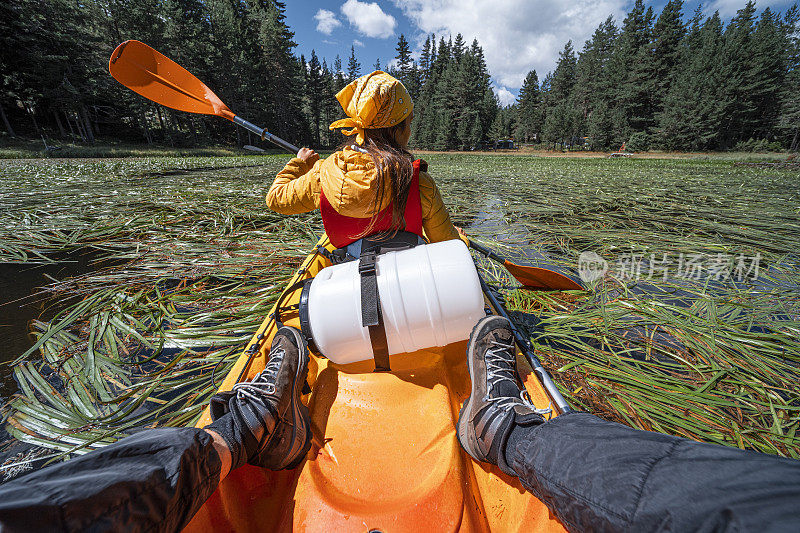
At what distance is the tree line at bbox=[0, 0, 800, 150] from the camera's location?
21.6 metres

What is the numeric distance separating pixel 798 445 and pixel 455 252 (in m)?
1.95

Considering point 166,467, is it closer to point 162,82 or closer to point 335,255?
point 335,255

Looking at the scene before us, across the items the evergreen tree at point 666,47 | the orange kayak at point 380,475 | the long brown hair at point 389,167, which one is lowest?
the orange kayak at point 380,475

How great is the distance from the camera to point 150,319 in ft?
7.83

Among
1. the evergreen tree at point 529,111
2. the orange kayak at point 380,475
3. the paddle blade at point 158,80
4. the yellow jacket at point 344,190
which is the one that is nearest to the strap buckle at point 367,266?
the yellow jacket at point 344,190

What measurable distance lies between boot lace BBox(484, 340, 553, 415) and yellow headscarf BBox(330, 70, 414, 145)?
1.25m

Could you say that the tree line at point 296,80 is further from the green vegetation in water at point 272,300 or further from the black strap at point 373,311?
the black strap at point 373,311

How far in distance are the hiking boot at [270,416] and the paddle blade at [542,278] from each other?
209 cm

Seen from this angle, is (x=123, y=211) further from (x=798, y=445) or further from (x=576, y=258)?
(x=798, y=445)

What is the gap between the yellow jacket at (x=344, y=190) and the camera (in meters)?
1.40

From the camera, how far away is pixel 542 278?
2814mm
